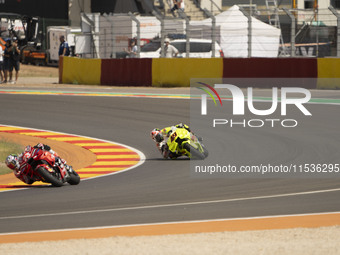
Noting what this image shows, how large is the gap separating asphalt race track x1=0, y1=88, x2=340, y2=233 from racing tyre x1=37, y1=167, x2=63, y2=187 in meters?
0.12

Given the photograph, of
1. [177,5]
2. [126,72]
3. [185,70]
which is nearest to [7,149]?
[185,70]

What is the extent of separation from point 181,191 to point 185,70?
1626cm

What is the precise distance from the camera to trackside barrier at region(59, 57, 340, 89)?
82.1 feet

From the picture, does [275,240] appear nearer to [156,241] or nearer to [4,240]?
[156,241]

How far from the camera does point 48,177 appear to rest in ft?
36.8

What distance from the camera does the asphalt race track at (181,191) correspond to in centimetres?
909

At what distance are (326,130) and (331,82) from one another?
841cm

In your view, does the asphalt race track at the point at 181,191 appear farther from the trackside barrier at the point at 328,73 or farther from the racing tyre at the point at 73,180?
the trackside barrier at the point at 328,73

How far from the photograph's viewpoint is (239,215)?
29.6 ft

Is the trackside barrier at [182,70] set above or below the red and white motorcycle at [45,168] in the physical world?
above

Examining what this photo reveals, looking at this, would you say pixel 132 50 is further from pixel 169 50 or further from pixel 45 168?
pixel 45 168

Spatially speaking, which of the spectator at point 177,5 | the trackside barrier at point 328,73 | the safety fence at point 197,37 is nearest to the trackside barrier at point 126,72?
the safety fence at point 197,37

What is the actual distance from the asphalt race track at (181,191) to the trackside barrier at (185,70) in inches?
271

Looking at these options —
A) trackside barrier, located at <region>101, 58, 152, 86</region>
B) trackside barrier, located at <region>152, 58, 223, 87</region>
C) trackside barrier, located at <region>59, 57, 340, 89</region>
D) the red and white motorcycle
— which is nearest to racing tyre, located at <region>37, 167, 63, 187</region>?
the red and white motorcycle
